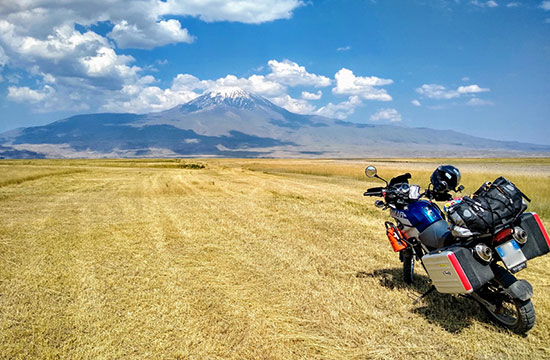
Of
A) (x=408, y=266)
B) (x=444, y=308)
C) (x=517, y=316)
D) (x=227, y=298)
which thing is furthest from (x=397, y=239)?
(x=227, y=298)

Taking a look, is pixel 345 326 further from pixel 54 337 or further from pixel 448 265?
pixel 54 337

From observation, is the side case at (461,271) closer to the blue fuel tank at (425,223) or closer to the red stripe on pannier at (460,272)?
the red stripe on pannier at (460,272)

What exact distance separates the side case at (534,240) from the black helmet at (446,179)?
3.71ft

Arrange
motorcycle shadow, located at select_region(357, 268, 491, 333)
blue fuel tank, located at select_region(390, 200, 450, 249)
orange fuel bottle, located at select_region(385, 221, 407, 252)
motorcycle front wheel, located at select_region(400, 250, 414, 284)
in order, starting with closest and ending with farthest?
motorcycle shadow, located at select_region(357, 268, 491, 333), blue fuel tank, located at select_region(390, 200, 450, 249), orange fuel bottle, located at select_region(385, 221, 407, 252), motorcycle front wheel, located at select_region(400, 250, 414, 284)

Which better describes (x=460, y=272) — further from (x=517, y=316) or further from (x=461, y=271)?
(x=517, y=316)

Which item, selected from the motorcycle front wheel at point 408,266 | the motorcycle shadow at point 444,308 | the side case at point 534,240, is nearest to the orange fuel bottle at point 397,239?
the motorcycle front wheel at point 408,266

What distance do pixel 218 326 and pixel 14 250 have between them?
657cm

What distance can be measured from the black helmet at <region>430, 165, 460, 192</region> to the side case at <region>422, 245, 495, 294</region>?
3.93ft

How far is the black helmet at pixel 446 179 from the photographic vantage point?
219 inches

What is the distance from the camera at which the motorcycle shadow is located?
512 cm

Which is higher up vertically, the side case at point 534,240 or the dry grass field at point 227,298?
the side case at point 534,240

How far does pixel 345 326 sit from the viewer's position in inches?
197

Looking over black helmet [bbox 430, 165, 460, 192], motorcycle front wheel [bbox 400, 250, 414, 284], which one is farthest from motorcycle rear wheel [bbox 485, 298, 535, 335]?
black helmet [bbox 430, 165, 460, 192]

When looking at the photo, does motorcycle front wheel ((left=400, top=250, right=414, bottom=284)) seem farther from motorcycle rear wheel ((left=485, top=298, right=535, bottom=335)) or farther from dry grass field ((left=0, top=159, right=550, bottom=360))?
motorcycle rear wheel ((left=485, top=298, right=535, bottom=335))
